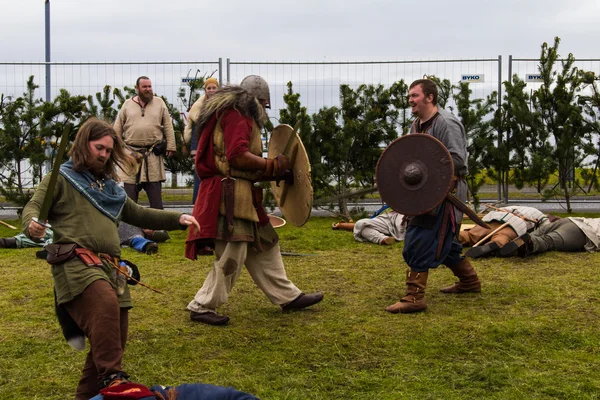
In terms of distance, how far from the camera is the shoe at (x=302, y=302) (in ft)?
16.2

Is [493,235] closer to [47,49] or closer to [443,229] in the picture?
[443,229]

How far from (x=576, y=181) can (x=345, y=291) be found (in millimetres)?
5465

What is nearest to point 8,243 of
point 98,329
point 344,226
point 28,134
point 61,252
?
point 28,134

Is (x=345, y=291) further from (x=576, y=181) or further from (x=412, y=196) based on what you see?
(x=576, y=181)

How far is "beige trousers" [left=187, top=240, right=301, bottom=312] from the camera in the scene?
4668 mm

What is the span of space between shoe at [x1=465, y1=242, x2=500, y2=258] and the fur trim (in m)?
2.93

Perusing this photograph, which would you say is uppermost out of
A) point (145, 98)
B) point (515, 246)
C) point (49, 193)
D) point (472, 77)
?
point (472, 77)

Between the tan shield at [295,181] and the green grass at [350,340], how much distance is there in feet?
2.19

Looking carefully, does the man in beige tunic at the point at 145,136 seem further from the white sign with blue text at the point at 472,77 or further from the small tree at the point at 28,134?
the white sign with blue text at the point at 472,77

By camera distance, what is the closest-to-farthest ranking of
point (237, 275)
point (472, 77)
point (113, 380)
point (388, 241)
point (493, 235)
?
point (113, 380)
point (237, 275)
point (493, 235)
point (388, 241)
point (472, 77)

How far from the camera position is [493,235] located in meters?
7.10

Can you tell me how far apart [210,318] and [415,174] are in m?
1.52

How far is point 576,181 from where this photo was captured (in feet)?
32.7

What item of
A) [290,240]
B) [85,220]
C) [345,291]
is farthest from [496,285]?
[85,220]
